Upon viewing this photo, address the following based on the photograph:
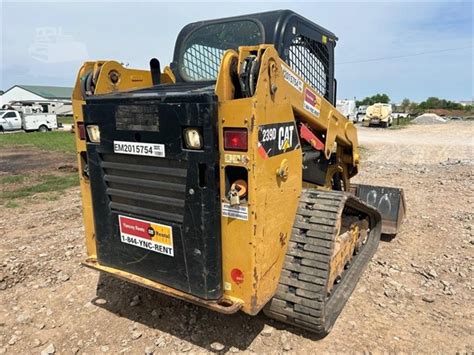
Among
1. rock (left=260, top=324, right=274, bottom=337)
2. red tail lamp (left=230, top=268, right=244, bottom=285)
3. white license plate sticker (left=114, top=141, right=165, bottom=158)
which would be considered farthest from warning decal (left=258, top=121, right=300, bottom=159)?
rock (left=260, top=324, right=274, bottom=337)

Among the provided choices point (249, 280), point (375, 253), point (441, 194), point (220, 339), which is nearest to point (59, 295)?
point (220, 339)

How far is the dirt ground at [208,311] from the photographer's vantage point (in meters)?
3.00

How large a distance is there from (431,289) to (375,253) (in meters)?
0.83

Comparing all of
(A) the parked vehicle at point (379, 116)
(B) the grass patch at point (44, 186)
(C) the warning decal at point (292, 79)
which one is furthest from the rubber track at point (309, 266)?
(A) the parked vehicle at point (379, 116)

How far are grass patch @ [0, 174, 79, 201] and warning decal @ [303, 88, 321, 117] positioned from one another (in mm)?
6632

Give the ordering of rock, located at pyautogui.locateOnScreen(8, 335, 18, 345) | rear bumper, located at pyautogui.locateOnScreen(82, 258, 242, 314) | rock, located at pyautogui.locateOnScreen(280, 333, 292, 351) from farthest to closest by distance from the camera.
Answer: rock, located at pyautogui.locateOnScreen(8, 335, 18, 345), rock, located at pyautogui.locateOnScreen(280, 333, 292, 351), rear bumper, located at pyautogui.locateOnScreen(82, 258, 242, 314)

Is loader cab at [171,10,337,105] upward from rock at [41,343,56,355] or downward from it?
upward

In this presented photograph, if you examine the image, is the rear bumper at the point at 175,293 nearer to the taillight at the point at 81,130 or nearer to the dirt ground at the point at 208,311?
the dirt ground at the point at 208,311

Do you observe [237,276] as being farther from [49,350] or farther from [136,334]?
[49,350]

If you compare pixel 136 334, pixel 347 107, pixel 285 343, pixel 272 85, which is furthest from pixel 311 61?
pixel 347 107

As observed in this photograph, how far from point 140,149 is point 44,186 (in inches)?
276

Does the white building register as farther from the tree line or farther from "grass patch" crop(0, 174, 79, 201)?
"grass patch" crop(0, 174, 79, 201)

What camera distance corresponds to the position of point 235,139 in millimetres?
2414

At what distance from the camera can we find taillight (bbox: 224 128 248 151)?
239cm
